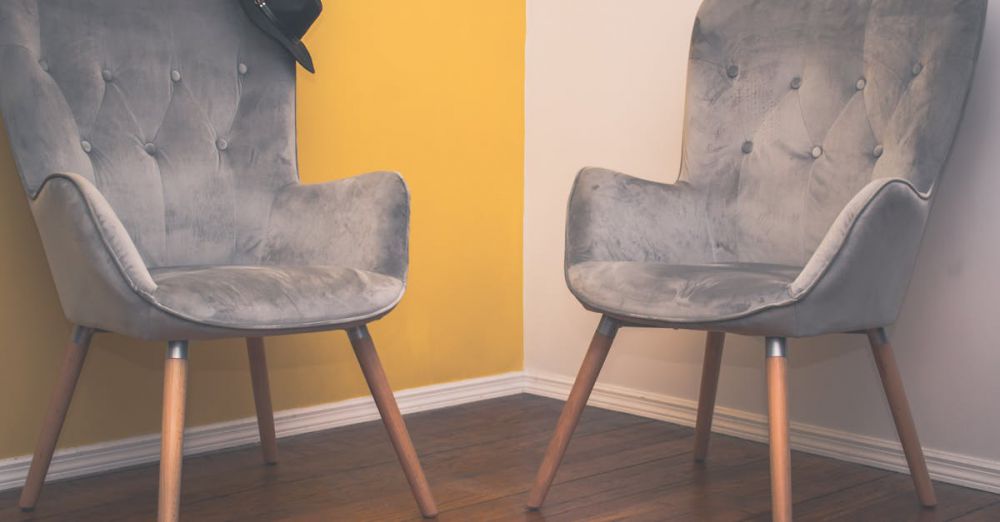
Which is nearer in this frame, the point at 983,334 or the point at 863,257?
the point at 863,257

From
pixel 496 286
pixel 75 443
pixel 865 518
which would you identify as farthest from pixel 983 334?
pixel 75 443

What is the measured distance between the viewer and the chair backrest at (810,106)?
5.44 feet

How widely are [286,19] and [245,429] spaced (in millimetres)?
896

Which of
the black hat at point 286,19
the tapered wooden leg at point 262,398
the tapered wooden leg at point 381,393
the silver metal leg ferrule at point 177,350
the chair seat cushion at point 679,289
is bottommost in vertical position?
the tapered wooden leg at point 262,398

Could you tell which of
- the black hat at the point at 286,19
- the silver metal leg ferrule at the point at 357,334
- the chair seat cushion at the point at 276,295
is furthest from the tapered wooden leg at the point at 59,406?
the black hat at the point at 286,19

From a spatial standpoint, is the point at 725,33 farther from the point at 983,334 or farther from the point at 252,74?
the point at 252,74

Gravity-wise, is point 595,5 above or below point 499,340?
above

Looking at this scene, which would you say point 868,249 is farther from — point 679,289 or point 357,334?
point 357,334

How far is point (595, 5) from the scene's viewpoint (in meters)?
2.63

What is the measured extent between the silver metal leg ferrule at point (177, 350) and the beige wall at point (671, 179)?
1325 millimetres

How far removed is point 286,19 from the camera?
1.96 metres

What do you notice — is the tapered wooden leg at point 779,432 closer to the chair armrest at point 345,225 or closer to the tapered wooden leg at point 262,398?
the chair armrest at point 345,225

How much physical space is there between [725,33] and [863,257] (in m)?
0.70

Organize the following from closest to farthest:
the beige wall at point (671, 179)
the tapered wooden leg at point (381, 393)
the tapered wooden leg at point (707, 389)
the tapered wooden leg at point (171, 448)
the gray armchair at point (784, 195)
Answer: the tapered wooden leg at point (171, 448)
the gray armchair at point (784, 195)
the tapered wooden leg at point (381, 393)
the beige wall at point (671, 179)
the tapered wooden leg at point (707, 389)
